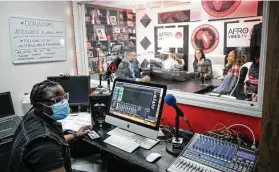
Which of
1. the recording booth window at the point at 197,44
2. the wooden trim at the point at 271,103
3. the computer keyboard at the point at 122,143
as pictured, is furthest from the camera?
the recording booth window at the point at 197,44

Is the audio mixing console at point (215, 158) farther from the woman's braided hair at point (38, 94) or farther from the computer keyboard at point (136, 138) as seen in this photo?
the woman's braided hair at point (38, 94)

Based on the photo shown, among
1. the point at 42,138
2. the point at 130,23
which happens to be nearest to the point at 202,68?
the point at 130,23

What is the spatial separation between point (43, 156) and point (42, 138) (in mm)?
89

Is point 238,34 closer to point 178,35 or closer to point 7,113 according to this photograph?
point 178,35

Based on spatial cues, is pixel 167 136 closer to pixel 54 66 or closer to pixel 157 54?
pixel 54 66

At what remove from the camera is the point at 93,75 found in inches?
122

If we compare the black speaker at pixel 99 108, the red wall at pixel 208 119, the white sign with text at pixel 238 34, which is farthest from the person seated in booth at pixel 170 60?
the black speaker at pixel 99 108

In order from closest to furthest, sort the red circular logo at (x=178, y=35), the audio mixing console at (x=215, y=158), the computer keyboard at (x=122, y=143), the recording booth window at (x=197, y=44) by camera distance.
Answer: the audio mixing console at (x=215, y=158) → the computer keyboard at (x=122, y=143) → the recording booth window at (x=197, y=44) → the red circular logo at (x=178, y=35)

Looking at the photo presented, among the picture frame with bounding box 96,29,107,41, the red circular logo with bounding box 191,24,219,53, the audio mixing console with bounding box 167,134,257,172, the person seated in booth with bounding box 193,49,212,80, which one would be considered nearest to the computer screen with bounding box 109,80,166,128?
the audio mixing console with bounding box 167,134,257,172

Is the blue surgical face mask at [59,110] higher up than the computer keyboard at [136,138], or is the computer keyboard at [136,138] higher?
the blue surgical face mask at [59,110]

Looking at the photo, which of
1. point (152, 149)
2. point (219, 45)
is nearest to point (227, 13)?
point (219, 45)

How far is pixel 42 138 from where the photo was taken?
1086mm

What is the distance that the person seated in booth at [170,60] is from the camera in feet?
13.0

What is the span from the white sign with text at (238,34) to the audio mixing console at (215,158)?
11.4 ft
